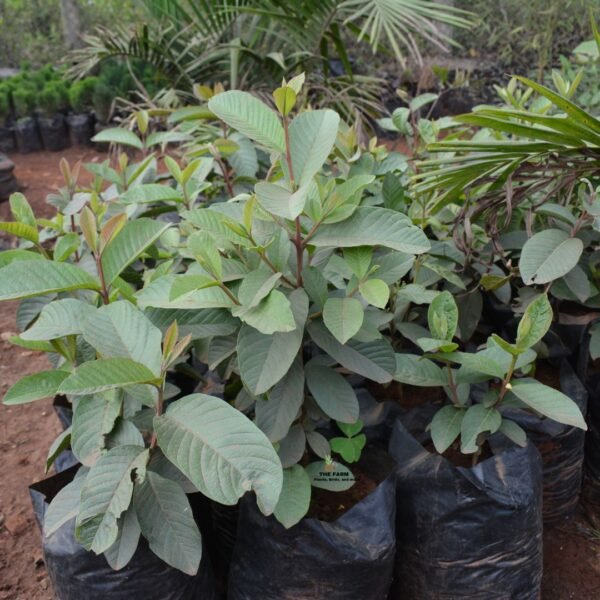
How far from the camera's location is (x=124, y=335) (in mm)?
1075

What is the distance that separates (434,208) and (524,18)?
7897 mm

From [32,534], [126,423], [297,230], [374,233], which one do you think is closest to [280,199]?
[297,230]

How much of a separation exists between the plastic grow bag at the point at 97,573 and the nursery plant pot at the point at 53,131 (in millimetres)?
5330

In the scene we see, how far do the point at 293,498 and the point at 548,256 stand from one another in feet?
2.42

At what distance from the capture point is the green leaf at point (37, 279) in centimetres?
105

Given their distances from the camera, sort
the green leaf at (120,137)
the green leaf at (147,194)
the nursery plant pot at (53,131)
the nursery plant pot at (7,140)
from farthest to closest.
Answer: the nursery plant pot at (53,131) < the nursery plant pot at (7,140) < the green leaf at (120,137) < the green leaf at (147,194)

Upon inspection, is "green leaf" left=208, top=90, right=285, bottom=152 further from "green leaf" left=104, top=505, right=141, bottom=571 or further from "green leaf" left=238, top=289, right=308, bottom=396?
"green leaf" left=104, top=505, right=141, bottom=571

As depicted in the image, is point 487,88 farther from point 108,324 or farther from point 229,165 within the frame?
point 108,324

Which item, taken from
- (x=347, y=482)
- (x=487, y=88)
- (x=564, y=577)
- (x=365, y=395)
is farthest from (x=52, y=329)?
(x=487, y=88)

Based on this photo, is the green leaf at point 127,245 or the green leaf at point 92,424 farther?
the green leaf at point 127,245

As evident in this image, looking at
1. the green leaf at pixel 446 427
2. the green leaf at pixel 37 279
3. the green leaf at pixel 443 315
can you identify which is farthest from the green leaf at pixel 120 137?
the green leaf at pixel 446 427

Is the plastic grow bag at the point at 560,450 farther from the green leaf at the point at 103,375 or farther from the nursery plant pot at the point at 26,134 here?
the nursery plant pot at the point at 26,134

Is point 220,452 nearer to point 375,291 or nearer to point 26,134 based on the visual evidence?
point 375,291

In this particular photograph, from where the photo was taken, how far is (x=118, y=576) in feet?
3.96
